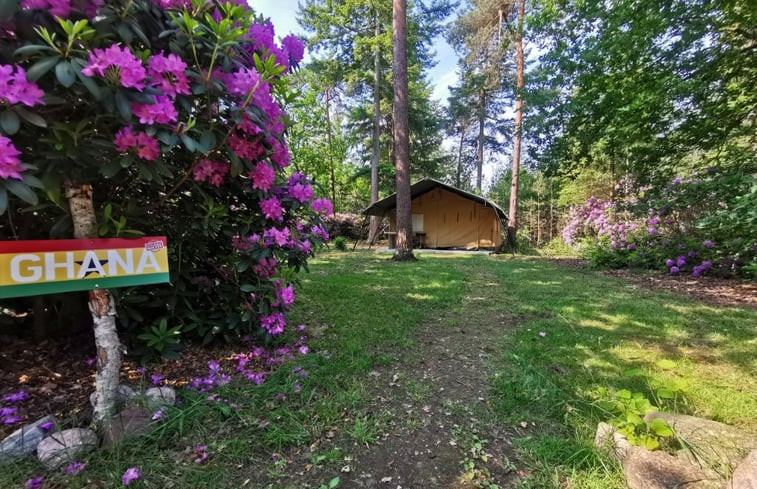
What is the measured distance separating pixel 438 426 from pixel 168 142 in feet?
5.73

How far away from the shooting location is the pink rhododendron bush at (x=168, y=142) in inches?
41.1

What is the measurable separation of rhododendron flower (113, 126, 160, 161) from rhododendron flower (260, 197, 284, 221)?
635 millimetres

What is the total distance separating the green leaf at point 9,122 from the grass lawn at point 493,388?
1.22 meters

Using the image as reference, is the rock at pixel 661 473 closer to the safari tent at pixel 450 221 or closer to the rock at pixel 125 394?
the rock at pixel 125 394

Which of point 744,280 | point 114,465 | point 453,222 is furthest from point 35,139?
point 453,222

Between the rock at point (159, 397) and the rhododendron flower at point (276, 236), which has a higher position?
the rhododendron flower at point (276, 236)

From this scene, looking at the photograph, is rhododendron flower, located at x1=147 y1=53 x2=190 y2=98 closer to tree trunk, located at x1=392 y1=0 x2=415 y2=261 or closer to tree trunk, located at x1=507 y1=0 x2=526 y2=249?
tree trunk, located at x1=392 y1=0 x2=415 y2=261

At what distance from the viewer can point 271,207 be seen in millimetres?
1853

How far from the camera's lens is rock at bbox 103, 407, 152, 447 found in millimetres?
1359

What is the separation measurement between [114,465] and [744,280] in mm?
7783

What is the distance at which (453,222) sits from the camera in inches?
582

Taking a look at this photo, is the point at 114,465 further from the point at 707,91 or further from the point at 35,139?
the point at 707,91

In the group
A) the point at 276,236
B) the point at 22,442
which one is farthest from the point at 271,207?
the point at 22,442

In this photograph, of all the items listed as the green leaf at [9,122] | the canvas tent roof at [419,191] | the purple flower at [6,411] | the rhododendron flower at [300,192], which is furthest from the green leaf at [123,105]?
the canvas tent roof at [419,191]
